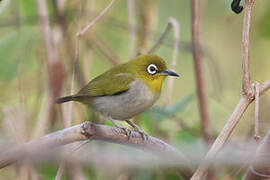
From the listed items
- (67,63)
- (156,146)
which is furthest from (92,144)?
(67,63)

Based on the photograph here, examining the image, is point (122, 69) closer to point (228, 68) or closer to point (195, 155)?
point (195, 155)

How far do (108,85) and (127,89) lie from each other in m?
0.14

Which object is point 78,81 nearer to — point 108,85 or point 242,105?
point 108,85

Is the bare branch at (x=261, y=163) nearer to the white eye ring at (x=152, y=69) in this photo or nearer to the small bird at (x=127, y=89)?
the small bird at (x=127, y=89)

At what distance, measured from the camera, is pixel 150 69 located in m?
3.70

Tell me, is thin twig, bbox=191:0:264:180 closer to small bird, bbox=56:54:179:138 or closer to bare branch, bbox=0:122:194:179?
bare branch, bbox=0:122:194:179

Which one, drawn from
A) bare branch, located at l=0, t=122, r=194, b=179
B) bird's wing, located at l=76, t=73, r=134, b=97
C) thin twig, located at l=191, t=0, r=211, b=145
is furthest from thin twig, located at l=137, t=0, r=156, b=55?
bare branch, located at l=0, t=122, r=194, b=179

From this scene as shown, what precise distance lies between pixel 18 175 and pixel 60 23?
1.15 meters

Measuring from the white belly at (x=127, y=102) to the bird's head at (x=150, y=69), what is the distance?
0.09 m

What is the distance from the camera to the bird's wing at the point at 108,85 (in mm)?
3500

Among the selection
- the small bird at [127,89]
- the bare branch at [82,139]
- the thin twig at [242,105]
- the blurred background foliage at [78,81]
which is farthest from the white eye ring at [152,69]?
the thin twig at [242,105]

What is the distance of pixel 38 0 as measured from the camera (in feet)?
10.4

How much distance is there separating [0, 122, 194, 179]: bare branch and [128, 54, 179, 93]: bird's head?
3.87 ft

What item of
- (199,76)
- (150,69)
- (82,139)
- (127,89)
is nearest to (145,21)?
(150,69)
